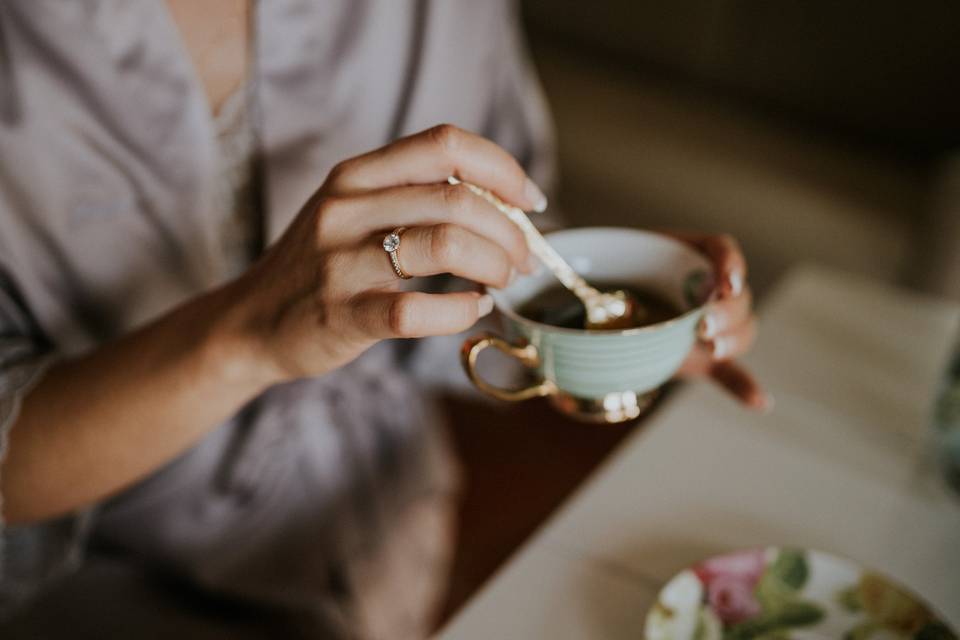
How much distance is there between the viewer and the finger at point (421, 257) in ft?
1.62

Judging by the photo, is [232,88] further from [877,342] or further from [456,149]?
[877,342]

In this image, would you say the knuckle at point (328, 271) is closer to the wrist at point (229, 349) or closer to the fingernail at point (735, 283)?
the wrist at point (229, 349)

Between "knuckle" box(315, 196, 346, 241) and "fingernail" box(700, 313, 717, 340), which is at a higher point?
"knuckle" box(315, 196, 346, 241)

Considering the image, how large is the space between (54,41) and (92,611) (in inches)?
21.9

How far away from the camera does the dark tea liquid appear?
60cm

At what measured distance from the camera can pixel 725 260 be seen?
599mm

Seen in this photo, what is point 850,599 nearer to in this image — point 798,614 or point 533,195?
point 798,614

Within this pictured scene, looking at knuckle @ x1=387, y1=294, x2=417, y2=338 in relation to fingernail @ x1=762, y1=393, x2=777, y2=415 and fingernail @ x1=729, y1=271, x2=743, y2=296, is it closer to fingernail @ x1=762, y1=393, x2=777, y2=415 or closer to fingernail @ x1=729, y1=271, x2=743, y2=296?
fingernail @ x1=729, y1=271, x2=743, y2=296

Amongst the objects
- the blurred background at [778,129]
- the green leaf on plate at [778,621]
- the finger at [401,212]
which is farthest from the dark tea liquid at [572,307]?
the blurred background at [778,129]

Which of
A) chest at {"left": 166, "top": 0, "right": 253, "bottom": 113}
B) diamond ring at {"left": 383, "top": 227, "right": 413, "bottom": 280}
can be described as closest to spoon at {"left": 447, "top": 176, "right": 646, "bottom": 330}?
diamond ring at {"left": 383, "top": 227, "right": 413, "bottom": 280}

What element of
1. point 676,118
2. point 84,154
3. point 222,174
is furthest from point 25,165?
point 676,118

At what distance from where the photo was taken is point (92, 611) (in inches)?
34.4

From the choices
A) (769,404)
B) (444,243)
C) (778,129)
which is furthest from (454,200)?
(778,129)

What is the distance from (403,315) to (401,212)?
2.6 inches
